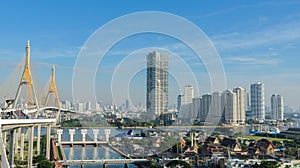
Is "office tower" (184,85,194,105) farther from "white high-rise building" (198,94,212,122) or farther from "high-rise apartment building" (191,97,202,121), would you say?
"white high-rise building" (198,94,212,122)

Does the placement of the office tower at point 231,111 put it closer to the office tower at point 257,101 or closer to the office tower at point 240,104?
the office tower at point 240,104

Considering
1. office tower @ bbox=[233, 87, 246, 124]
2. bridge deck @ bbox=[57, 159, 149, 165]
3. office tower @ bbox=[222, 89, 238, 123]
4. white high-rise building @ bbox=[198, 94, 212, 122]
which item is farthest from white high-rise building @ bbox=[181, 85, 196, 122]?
office tower @ bbox=[233, 87, 246, 124]

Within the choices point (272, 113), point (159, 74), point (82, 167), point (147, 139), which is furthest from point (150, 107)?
point (272, 113)

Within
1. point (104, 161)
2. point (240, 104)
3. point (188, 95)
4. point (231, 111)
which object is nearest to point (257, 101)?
point (240, 104)

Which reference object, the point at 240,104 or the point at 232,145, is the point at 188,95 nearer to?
the point at 232,145

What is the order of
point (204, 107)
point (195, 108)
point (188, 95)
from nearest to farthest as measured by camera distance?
point (188, 95)
point (195, 108)
point (204, 107)

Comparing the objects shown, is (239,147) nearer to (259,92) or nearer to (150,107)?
(150,107)

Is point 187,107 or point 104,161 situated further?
point 187,107

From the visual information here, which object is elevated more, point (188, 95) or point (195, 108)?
point (188, 95)
